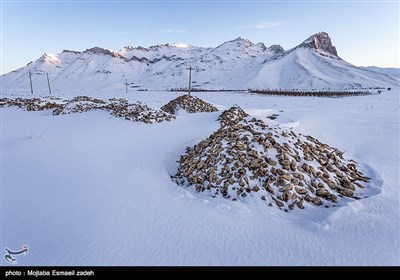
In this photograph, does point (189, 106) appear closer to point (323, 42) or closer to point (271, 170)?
point (271, 170)

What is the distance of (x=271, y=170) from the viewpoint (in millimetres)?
6660

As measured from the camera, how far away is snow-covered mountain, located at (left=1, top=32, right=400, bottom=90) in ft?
337

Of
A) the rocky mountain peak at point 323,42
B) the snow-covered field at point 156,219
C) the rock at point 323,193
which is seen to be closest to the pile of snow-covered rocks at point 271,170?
the rock at point 323,193

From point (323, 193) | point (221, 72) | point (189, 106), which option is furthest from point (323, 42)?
point (323, 193)

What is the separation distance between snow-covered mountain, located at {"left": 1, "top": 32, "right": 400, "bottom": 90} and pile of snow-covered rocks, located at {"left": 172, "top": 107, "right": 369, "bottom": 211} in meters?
90.9

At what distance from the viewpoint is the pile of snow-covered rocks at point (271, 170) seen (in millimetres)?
6137

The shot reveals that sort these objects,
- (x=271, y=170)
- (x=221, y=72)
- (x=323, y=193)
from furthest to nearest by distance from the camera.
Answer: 1. (x=221, y=72)
2. (x=271, y=170)
3. (x=323, y=193)

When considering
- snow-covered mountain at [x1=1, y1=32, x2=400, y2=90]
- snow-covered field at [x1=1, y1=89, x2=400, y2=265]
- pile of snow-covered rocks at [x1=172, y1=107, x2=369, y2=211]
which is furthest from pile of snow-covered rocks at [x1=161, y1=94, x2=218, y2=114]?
snow-covered mountain at [x1=1, y1=32, x2=400, y2=90]

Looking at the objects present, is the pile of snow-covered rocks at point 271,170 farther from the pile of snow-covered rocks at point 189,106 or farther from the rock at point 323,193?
the pile of snow-covered rocks at point 189,106

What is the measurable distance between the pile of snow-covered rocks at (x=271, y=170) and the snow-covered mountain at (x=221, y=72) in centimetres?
9086

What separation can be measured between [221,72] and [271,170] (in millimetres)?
155170

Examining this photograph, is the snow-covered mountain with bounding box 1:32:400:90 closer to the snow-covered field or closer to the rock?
the rock

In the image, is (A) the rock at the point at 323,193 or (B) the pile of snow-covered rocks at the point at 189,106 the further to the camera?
(B) the pile of snow-covered rocks at the point at 189,106
